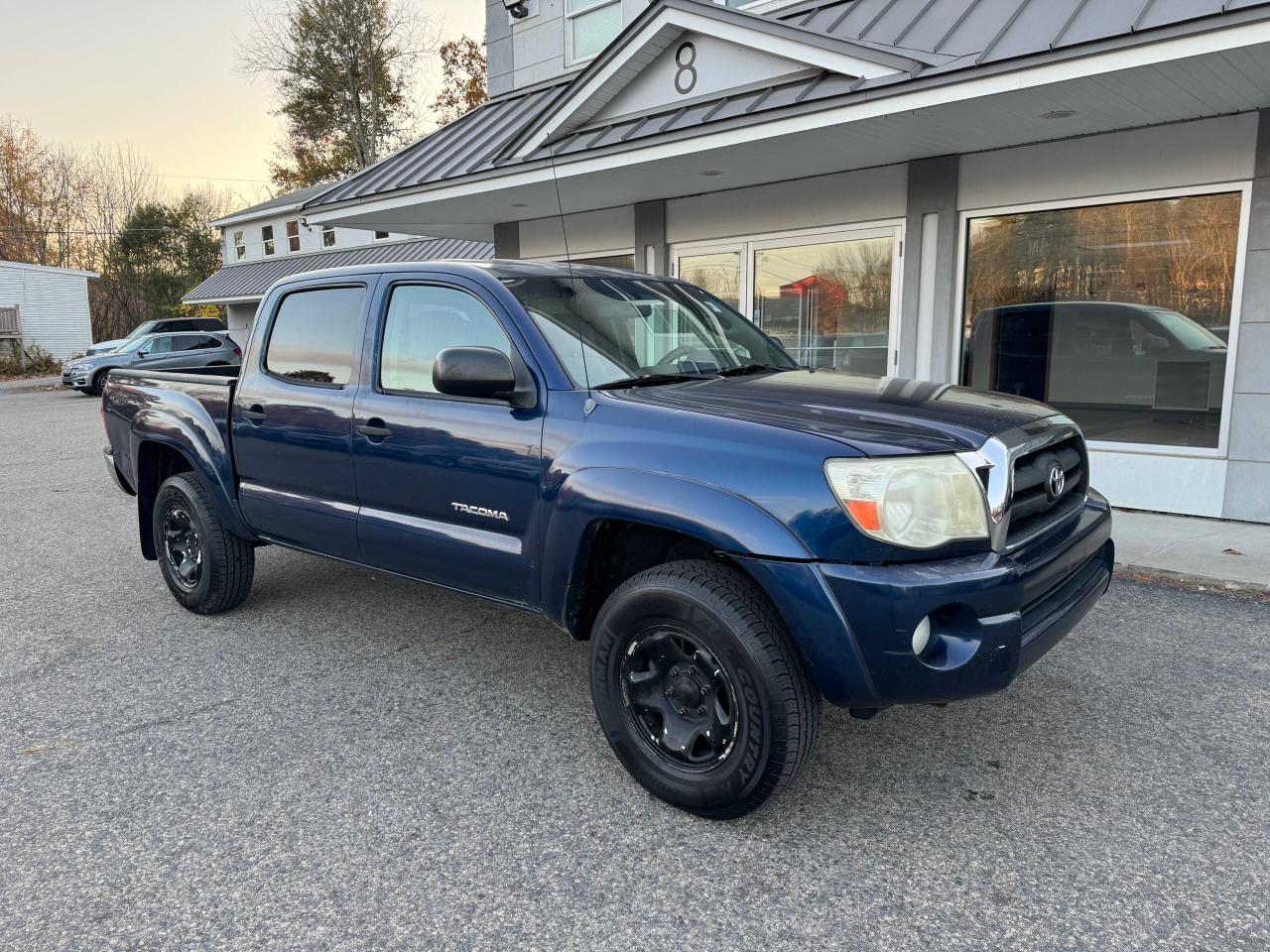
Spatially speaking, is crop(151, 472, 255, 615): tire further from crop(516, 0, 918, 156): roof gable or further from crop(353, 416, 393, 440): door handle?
crop(516, 0, 918, 156): roof gable

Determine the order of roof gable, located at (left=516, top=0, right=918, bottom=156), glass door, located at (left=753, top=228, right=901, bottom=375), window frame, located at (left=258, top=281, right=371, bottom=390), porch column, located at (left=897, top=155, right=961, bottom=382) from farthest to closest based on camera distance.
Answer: glass door, located at (left=753, top=228, right=901, bottom=375), porch column, located at (left=897, top=155, right=961, bottom=382), roof gable, located at (left=516, top=0, right=918, bottom=156), window frame, located at (left=258, top=281, right=371, bottom=390)

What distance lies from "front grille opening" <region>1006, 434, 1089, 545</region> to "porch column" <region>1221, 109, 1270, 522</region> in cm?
421

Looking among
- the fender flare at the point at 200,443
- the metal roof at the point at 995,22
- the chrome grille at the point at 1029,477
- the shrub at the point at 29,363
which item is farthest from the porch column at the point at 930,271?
the shrub at the point at 29,363

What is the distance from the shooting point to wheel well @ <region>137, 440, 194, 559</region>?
510 cm

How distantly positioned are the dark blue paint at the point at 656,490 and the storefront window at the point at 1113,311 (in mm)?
4480

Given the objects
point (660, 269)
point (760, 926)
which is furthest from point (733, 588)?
point (660, 269)

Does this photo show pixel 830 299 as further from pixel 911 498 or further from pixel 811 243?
pixel 911 498

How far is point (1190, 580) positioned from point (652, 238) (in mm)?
6751

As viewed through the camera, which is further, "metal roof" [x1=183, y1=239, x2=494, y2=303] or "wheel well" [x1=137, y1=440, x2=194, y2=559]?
"metal roof" [x1=183, y1=239, x2=494, y2=303]

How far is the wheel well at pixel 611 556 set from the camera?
9.82 ft

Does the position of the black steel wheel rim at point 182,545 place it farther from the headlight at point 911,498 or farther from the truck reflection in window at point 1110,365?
the truck reflection in window at point 1110,365

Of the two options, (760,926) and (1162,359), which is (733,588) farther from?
(1162,359)

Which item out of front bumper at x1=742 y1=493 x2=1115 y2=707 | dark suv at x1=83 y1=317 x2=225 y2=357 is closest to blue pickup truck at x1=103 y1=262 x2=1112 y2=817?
front bumper at x1=742 y1=493 x2=1115 y2=707

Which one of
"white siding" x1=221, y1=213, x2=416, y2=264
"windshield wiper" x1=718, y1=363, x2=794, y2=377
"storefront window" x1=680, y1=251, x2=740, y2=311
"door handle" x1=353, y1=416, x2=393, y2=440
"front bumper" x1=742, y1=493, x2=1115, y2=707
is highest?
"white siding" x1=221, y1=213, x2=416, y2=264
